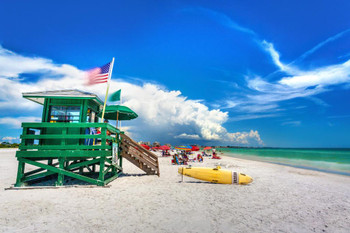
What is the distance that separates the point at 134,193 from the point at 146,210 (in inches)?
84.8

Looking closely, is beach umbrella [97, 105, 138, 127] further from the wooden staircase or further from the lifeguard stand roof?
the lifeguard stand roof

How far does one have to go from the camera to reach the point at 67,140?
9555 mm

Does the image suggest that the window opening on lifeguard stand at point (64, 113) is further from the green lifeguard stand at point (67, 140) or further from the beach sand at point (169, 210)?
the beach sand at point (169, 210)

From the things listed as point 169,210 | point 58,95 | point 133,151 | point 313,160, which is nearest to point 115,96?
point 58,95

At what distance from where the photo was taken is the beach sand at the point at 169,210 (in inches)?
192

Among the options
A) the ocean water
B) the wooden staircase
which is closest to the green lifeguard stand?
the wooden staircase

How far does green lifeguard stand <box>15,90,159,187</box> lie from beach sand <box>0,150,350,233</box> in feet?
3.43

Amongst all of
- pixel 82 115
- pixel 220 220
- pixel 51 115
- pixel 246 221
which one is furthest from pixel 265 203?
pixel 51 115

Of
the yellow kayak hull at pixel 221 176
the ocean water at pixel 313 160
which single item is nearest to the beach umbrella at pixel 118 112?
the yellow kayak hull at pixel 221 176

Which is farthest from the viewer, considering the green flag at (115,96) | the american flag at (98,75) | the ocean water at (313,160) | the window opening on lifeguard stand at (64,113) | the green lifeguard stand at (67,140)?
the ocean water at (313,160)

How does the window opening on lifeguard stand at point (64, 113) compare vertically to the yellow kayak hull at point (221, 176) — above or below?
above

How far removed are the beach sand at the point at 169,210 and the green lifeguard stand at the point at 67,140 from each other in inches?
41.1

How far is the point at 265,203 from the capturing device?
7.14 meters

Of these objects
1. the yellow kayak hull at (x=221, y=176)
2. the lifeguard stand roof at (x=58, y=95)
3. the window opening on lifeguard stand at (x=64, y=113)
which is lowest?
the yellow kayak hull at (x=221, y=176)
